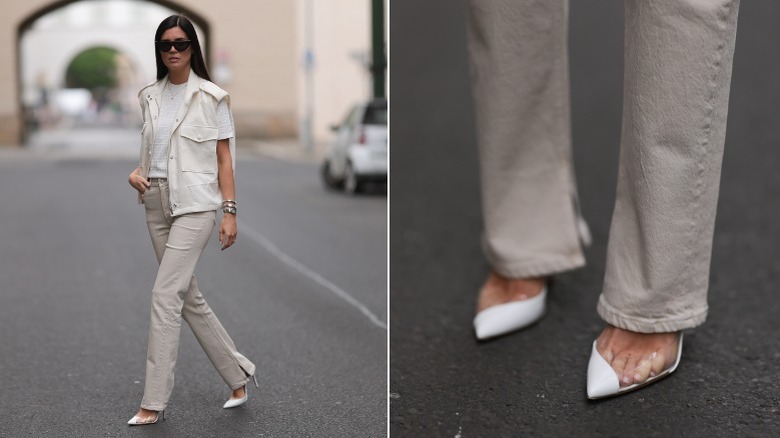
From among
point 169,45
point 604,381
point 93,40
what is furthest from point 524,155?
point 93,40

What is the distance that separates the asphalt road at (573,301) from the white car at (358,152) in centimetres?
19

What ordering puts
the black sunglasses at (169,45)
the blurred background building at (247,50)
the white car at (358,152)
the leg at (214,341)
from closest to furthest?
the black sunglasses at (169,45) → the leg at (214,341) → the blurred background building at (247,50) → the white car at (358,152)

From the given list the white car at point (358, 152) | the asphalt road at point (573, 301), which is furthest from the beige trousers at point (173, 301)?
the white car at point (358, 152)

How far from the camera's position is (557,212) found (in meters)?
3.13

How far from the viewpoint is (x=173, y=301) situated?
2139 mm

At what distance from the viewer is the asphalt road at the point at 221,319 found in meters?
2.28

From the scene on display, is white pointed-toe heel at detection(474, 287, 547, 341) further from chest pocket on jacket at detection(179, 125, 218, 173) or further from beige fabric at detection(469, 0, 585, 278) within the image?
chest pocket on jacket at detection(179, 125, 218, 173)

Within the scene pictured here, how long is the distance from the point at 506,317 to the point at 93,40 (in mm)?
14684

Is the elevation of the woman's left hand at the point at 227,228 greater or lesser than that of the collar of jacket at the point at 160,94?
lesser

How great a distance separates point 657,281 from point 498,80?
0.76m

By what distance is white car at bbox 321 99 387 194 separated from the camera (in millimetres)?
5887

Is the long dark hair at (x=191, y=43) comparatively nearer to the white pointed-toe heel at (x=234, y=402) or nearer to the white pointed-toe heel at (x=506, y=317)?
the white pointed-toe heel at (x=234, y=402)

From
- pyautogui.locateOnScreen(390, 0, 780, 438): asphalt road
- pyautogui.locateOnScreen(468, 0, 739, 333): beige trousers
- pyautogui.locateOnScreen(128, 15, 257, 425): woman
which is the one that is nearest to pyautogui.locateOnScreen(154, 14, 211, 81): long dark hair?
pyautogui.locateOnScreen(128, 15, 257, 425): woman

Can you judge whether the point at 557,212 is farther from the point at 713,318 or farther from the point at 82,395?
the point at 82,395
